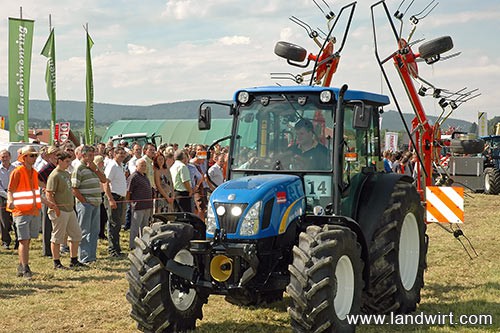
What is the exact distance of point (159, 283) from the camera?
5852 millimetres

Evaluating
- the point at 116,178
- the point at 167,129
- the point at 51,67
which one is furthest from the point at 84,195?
the point at 167,129

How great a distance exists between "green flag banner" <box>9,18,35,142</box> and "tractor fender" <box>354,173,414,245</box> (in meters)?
13.9

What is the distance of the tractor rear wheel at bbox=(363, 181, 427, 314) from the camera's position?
6660mm

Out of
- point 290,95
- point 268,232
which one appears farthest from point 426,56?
point 268,232

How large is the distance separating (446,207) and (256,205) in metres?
5.27

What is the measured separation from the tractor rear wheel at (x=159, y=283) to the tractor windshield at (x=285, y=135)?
109 centimetres

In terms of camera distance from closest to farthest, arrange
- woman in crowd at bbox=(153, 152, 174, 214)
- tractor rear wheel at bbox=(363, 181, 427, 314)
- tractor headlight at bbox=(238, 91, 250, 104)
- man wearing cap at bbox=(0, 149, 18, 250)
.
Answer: tractor rear wheel at bbox=(363, 181, 427, 314) < tractor headlight at bbox=(238, 91, 250, 104) < man wearing cap at bbox=(0, 149, 18, 250) < woman in crowd at bbox=(153, 152, 174, 214)

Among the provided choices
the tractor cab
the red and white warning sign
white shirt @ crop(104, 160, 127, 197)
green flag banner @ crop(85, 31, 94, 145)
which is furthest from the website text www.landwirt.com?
green flag banner @ crop(85, 31, 94, 145)

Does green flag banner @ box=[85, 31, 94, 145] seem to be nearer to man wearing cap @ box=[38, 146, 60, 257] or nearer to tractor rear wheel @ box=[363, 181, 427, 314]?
man wearing cap @ box=[38, 146, 60, 257]

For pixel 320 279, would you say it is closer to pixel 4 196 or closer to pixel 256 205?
pixel 256 205

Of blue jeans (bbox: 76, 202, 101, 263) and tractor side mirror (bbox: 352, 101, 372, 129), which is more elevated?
tractor side mirror (bbox: 352, 101, 372, 129)

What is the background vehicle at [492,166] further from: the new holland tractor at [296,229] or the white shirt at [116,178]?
the new holland tractor at [296,229]

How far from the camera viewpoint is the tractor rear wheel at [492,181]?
2334cm

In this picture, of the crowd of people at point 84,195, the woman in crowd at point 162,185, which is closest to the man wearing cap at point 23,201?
the crowd of people at point 84,195
